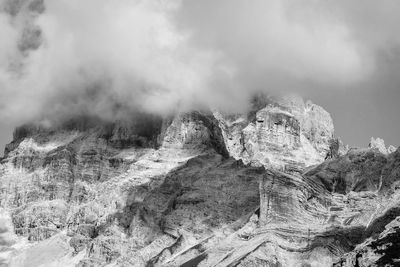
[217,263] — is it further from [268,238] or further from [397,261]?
Result: [397,261]

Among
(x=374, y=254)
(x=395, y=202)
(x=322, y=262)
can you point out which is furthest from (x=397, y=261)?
(x=395, y=202)

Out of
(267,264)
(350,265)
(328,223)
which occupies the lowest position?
(350,265)

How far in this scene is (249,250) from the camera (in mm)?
192750

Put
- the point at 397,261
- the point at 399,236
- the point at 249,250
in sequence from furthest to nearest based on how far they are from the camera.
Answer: the point at 249,250, the point at 399,236, the point at 397,261

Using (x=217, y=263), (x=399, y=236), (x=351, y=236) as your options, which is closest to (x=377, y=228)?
(x=351, y=236)

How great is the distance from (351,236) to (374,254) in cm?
9281

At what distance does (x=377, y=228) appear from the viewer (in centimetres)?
18425

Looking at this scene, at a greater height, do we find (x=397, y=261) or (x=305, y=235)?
(x=305, y=235)

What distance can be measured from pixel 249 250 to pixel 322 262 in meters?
18.0

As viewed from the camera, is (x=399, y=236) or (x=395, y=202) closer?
(x=399, y=236)

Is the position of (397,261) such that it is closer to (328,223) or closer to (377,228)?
(377,228)

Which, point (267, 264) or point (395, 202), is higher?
point (395, 202)

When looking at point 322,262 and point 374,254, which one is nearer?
point 374,254

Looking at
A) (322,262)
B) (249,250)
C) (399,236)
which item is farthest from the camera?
Result: (249,250)
